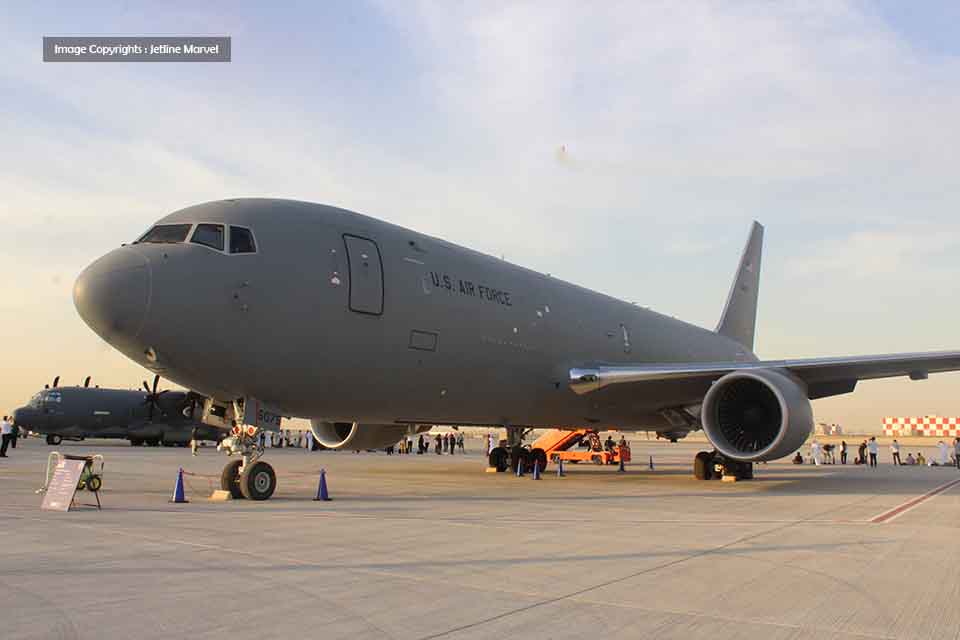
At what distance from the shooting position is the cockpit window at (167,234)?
1101cm

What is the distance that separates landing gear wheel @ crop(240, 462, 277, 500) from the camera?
11406mm

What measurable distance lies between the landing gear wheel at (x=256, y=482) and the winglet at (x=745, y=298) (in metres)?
19.4

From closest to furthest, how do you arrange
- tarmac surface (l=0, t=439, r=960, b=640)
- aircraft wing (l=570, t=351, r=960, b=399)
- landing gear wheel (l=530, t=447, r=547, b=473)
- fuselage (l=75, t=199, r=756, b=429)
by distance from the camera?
tarmac surface (l=0, t=439, r=960, b=640), fuselage (l=75, t=199, r=756, b=429), aircraft wing (l=570, t=351, r=960, b=399), landing gear wheel (l=530, t=447, r=547, b=473)

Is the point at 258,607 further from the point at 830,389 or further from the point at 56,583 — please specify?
the point at 830,389

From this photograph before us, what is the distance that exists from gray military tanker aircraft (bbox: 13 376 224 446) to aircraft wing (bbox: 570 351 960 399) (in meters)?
25.5

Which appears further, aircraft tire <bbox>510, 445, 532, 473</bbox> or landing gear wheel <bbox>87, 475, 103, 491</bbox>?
aircraft tire <bbox>510, 445, 532, 473</bbox>

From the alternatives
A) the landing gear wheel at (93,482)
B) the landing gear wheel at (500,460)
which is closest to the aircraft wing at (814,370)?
the landing gear wheel at (500,460)

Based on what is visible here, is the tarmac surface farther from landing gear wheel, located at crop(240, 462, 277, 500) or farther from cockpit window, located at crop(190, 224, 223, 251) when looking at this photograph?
cockpit window, located at crop(190, 224, 223, 251)

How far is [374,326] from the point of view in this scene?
12.4 metres

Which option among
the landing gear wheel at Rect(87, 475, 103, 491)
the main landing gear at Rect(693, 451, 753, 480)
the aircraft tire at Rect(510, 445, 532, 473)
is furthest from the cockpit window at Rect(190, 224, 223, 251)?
the main landing gear at Rect(693, 451, 753, 480)

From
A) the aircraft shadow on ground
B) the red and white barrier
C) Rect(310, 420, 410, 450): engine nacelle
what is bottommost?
the red and white barrier

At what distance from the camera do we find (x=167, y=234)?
11.1 metres

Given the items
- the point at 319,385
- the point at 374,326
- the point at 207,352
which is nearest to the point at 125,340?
the point at 207,352

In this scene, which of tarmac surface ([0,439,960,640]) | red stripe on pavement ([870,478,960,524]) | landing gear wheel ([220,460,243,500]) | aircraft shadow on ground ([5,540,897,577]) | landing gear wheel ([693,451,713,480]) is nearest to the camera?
tarmac surface ([0,439,960,640])
